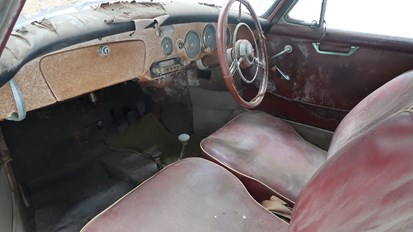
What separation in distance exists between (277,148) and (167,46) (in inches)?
25.0

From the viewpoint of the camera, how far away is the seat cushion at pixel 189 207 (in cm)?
101

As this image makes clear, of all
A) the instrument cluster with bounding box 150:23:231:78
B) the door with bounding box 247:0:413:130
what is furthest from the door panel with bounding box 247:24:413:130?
the instrument cluster with bounding box 150:23:231:78

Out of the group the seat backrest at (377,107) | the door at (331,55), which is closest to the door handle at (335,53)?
the door at (331,55)

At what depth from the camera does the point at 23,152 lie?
190 cm

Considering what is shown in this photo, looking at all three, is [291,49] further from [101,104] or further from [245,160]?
[101,104]

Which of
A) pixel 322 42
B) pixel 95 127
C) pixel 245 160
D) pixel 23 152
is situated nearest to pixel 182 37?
pixel 245 160

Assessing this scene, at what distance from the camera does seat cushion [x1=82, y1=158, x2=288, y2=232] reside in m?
1.01

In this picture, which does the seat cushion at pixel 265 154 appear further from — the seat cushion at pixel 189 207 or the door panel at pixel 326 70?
the door panel at pixel 326 70

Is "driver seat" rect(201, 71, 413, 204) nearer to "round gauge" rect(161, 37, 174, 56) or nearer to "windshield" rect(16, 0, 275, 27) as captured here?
"round gauge" rect(161, 37, 174, 56)

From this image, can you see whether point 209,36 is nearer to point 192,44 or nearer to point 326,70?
point 192,44

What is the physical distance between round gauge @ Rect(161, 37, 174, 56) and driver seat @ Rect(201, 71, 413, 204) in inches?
16.3

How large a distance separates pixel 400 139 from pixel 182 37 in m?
1.06

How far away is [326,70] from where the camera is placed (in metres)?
1.83

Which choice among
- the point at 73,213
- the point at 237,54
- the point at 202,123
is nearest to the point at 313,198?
the point at 237,54
